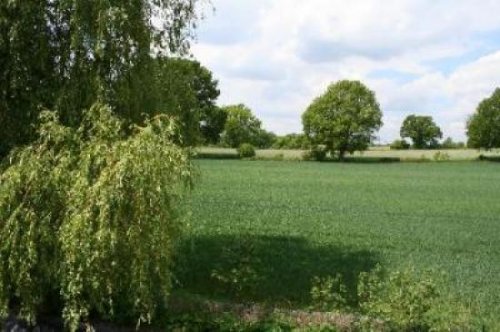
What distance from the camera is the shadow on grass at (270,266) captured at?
45.7ft

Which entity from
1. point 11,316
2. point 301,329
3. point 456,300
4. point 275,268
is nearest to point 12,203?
point 11,316

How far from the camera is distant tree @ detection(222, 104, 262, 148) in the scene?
14050 cm

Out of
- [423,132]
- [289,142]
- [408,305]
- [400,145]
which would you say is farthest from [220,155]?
[408,305]

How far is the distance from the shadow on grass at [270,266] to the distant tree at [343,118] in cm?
7853

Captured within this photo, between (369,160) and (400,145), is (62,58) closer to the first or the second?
(369,160)

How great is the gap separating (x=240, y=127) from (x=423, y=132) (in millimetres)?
47547

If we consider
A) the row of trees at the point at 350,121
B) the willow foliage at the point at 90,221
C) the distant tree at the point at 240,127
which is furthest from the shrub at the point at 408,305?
the distant tree at the point at 240,127

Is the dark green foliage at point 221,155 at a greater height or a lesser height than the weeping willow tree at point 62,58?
lesser

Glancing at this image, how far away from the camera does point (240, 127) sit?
143 meters

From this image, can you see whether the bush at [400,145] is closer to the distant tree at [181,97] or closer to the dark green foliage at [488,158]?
the dark green foliage at [488,158]

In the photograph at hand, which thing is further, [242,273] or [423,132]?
[423,132]

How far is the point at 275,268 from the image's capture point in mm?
16953

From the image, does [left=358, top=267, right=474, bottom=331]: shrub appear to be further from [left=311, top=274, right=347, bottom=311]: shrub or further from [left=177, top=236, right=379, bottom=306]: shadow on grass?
[left=177, top=236, right=379, bottom=306]: shadow on grass

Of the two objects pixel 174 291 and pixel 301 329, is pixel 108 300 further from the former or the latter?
pixel 174 291
